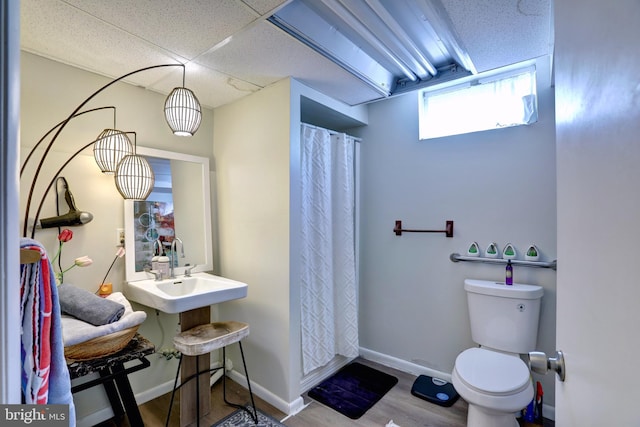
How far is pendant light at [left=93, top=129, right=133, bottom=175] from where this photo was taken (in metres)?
1.75

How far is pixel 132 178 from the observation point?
5.60ft

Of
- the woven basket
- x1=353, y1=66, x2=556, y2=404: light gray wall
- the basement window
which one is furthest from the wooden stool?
the basement window

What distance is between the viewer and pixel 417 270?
238cm

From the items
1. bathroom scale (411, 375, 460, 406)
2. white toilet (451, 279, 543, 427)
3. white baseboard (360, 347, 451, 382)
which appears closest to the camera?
white toilet (451, 279, 543, 427)

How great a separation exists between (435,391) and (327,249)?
4.25 feet

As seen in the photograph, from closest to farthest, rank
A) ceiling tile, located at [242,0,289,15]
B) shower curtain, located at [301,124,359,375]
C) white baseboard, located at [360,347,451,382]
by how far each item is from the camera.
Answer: ceiling tile, located at [242,0,289,15], shower curtain, located at [301,124,359,375], white baseboard, located at [360,347,451,382]

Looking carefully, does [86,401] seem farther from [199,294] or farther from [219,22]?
[219,22]

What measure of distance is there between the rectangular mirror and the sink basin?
123 millimetres

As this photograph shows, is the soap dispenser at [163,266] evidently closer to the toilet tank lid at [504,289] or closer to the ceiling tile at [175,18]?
the ceiling tile at [175,18]

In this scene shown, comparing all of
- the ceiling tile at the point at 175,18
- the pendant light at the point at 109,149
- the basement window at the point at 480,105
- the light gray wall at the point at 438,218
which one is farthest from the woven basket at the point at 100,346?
the basement window at the point at 480,105

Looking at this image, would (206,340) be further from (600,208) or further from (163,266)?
(600,208)

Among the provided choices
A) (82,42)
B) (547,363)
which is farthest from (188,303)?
(547,363)

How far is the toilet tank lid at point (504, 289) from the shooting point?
1.81 meters

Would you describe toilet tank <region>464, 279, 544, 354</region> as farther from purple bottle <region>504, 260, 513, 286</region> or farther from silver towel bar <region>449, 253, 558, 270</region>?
silver towel bar <region>449, 253, 558, 270</region>
